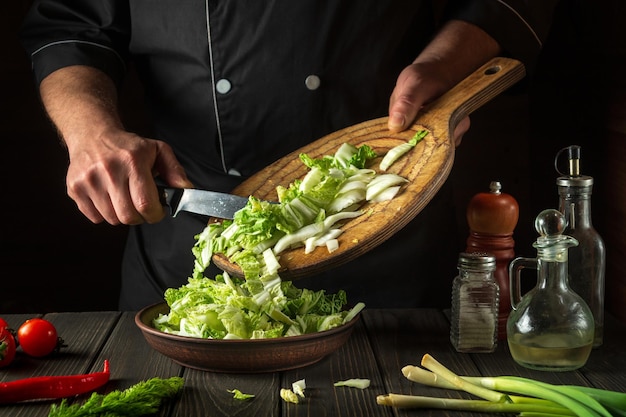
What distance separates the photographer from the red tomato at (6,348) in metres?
1.99

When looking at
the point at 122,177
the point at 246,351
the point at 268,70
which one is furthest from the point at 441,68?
the point at 246,351

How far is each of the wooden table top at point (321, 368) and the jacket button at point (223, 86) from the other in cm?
75

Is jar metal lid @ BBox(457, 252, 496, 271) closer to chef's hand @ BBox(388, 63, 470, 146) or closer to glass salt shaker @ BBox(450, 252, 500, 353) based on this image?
glass salt shaker @ BBox(450, 252, 500, 353)

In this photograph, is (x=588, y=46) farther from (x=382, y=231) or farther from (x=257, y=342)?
(x=257, y=342)

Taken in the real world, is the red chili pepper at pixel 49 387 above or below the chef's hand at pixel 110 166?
below

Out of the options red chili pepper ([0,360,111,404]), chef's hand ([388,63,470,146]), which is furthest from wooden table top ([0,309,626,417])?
chef's hand ([388,63,470,146])

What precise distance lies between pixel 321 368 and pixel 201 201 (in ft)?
1.82

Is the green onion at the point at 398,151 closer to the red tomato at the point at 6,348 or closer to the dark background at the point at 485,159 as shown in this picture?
the red tomato at the point at 6,348

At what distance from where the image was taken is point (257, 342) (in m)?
1.85

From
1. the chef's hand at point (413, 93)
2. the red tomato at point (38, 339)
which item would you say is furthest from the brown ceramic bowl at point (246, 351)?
the chef's hand at point (413, 93)

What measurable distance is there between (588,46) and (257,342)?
2448mm

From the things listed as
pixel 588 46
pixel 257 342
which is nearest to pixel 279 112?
pixel 257 342

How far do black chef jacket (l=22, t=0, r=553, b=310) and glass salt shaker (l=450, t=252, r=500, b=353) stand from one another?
28.1 inches

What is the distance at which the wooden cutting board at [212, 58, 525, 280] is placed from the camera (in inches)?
82.3
